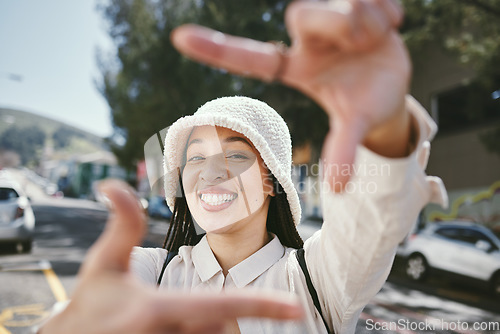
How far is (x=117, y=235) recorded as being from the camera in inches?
25.7

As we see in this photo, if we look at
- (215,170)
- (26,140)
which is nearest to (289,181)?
(215,170)

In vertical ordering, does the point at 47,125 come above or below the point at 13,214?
above

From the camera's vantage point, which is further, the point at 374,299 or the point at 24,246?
the point at 24,246

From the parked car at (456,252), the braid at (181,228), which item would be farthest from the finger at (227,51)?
the parked car at (456,252)

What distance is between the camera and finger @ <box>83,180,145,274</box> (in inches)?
25.5

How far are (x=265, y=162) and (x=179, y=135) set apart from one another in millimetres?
343

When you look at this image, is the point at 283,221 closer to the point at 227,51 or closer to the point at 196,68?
the point at 227,51

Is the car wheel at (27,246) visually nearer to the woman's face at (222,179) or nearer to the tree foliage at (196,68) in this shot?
the tree foliage at (196,68)

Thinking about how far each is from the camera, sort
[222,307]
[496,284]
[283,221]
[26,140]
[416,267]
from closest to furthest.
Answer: [222,307]
[283,221]
[496,284]
[416,267]
[26,140]

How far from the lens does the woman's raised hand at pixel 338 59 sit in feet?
2.17

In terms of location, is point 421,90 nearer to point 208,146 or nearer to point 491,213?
point 491,213

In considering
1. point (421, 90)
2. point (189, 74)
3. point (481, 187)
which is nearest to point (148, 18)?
point (189, 74)

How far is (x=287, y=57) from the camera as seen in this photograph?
735 mm

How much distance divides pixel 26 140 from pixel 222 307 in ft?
290
